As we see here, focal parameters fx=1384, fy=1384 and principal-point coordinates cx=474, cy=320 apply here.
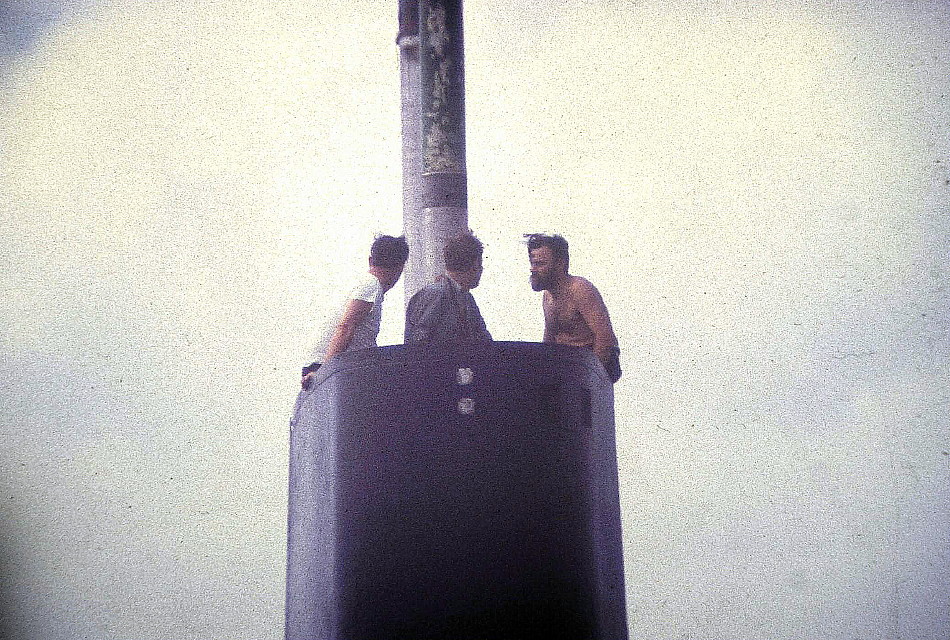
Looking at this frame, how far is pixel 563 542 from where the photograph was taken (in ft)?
14.3

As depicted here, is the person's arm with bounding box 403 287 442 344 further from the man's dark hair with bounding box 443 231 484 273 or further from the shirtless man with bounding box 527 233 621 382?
the shirtless man with bounding box 527 233 621 382

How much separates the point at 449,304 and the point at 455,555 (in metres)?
1.08

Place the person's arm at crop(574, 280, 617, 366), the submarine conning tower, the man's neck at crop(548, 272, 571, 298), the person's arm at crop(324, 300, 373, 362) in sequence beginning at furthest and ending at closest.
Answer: the man's neck at crop(548, 272, 571, 298) < the person's arm at crop(574, 280, 617, 366) < the person's arm at crop(324, 300, 373, 362) < the submarine conning tower

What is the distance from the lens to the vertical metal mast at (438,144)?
6.54 metres

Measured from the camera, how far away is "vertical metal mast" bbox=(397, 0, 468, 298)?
21.5 feet

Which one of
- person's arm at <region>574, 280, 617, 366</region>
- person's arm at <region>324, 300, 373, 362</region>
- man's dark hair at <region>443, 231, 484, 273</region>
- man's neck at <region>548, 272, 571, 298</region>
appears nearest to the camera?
man's dark hair at <region>443, 231, 484, 273</region>

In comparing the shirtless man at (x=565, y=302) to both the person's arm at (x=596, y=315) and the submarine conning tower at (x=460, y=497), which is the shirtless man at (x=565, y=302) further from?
the submarine conning tower at (x=460, y=497)

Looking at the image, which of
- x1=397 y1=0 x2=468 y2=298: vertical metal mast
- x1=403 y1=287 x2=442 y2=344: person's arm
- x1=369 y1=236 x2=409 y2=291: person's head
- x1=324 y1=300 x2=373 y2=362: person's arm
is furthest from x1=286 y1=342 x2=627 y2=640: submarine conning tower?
x1=397 y1=0 x2=468 y2=298: vertical metal mast

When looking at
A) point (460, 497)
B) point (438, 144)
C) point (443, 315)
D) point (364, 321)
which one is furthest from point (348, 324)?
point (438, 144)

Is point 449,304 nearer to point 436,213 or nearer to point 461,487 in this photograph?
point 461,487

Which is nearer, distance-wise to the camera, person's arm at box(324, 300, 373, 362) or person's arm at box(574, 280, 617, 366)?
person's arm at box(324, 300, 373, 362)

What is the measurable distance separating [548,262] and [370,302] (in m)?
0.77

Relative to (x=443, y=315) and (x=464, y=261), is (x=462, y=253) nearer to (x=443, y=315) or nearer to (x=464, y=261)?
(x=464, y=261)

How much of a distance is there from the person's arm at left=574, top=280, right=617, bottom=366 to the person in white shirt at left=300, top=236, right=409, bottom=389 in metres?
0.73
